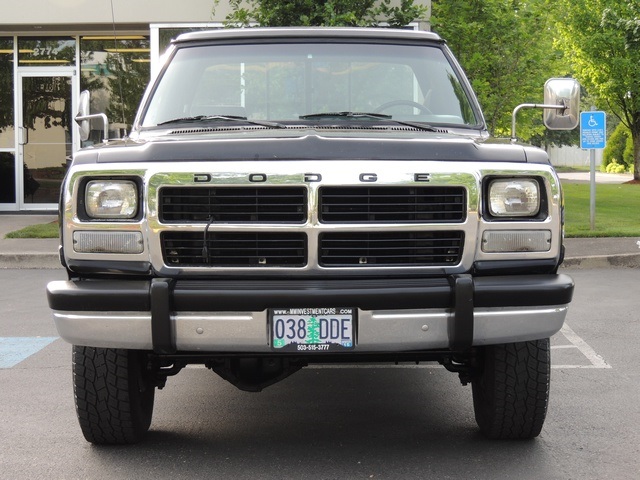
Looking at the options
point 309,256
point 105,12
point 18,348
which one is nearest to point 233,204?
point 309,256

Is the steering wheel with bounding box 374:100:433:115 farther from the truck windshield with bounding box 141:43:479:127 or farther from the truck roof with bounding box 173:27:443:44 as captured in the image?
the truck roof with bounding box 173:27:443:44

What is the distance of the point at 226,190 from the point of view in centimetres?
391

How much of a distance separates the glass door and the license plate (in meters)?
14.4

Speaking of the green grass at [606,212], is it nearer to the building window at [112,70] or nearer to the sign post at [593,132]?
the sign post at [593,132]

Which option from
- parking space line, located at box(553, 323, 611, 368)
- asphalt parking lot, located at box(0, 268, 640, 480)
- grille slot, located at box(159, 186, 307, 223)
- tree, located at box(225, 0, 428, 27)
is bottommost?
parking space line, located at box(553, 323, 611, 368)

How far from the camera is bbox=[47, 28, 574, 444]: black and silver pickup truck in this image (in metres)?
3.79

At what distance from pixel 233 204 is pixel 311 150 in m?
0.40

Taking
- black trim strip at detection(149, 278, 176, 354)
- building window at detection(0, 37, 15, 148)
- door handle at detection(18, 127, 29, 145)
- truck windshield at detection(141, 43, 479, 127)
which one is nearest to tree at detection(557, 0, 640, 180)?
building window at detection(0, 37, 15, 148)

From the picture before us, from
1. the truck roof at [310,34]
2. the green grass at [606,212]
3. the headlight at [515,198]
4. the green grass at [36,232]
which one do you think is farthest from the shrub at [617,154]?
the headlight at [515,198]

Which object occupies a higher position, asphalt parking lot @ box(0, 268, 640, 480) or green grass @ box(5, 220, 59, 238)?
asphalt parking lot @ box(0, 268, 640, 480)

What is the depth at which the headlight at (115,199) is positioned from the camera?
13.0 ft

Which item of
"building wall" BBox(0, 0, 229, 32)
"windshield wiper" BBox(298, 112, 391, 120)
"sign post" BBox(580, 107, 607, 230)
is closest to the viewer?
"windshield wiper" BBox(298, 112, 391, 120)

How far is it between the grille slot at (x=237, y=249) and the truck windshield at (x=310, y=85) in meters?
1.18

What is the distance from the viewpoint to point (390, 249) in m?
3.95
